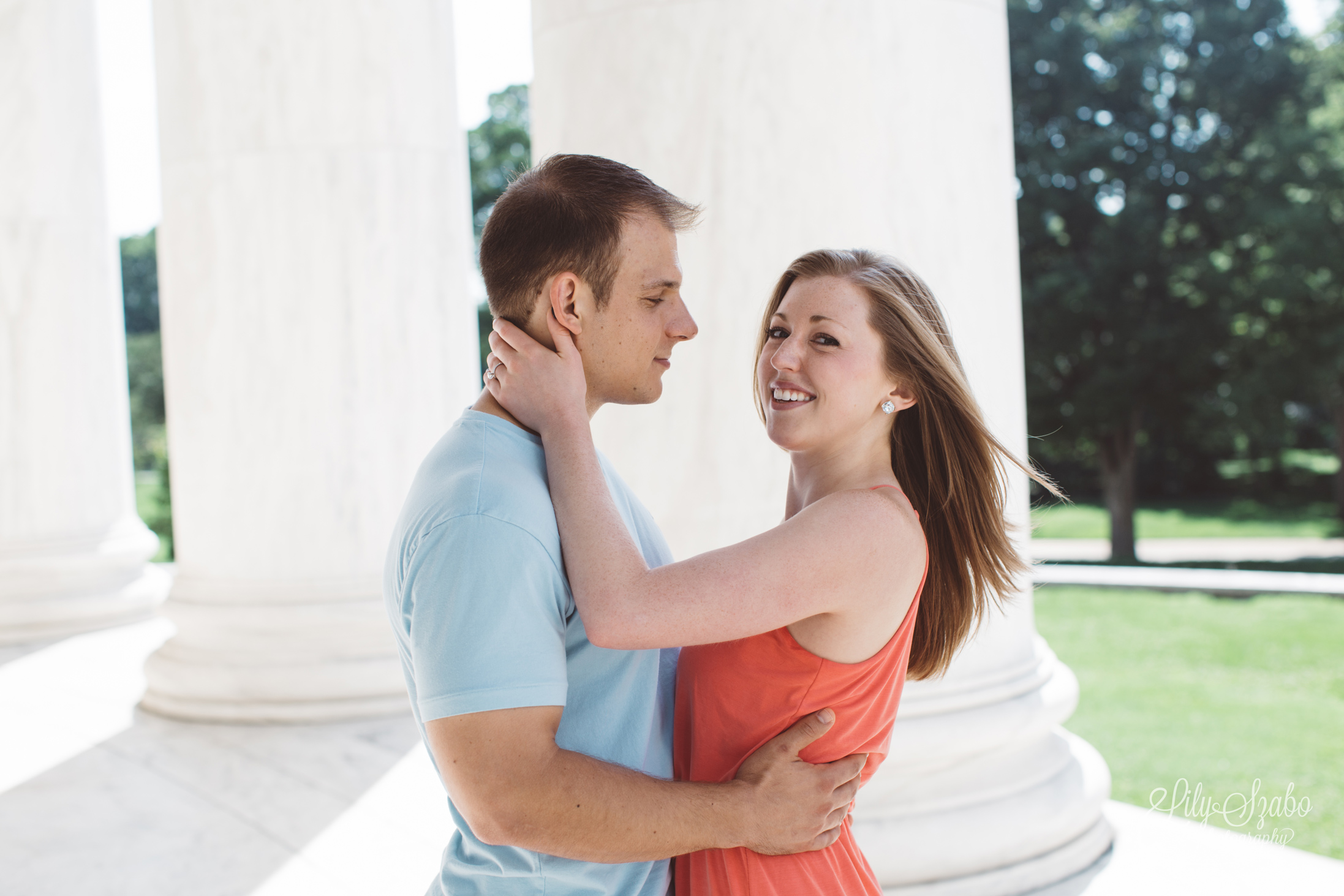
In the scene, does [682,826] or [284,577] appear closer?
[682,826]

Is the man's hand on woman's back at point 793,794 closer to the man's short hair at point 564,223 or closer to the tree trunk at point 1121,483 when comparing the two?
the man's short hair at point 564,223

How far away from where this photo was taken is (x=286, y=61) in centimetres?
4500

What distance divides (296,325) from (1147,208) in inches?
5888

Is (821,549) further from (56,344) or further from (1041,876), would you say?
(56,344)

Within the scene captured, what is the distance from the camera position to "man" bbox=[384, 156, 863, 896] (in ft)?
39.9

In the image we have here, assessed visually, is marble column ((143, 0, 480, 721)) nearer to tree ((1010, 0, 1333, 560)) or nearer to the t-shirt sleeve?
the t-shirt sleeve

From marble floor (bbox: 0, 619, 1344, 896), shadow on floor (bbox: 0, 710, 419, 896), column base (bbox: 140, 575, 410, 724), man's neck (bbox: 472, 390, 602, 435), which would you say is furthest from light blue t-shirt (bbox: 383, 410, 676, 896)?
column base (bbox: 140, 575, 410, 724)

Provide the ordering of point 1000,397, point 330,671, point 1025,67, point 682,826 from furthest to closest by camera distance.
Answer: point 1025,67, point 330,671, point 1000,397, point 682,826

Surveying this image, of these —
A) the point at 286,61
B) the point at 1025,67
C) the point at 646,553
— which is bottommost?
the point at 646,553

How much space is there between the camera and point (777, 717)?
15.0 meters

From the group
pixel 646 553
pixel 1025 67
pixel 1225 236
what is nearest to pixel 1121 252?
pixel 1225 236

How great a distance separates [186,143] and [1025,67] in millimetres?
165798

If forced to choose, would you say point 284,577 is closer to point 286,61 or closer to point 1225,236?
point 286,61

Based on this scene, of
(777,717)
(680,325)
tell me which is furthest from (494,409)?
(777,717)
